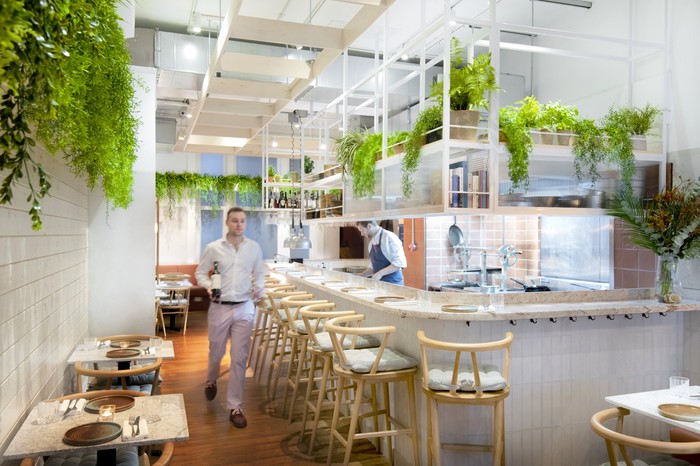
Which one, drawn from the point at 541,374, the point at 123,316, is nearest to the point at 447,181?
the point at 541,374

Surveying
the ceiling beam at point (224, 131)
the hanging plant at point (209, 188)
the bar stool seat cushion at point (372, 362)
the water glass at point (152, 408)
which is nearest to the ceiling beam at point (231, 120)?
the ceiling beam at point (224, 131)

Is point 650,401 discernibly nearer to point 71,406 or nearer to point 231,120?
point 71,406

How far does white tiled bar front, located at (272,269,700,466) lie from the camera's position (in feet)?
12.1

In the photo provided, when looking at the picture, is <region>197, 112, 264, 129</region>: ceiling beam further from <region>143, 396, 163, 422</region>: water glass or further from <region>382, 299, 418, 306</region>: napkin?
<region>143, 396, 163, 422</region>: water glass

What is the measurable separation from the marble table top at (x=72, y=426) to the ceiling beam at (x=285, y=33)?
2414 millimetres

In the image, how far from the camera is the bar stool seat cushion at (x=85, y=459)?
258 centimetres

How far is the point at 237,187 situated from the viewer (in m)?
11.7

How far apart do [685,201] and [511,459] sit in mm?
2303

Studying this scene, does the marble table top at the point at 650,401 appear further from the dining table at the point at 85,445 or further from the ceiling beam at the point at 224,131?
the ceiling beam at the point at 224,131

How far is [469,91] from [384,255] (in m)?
2.59

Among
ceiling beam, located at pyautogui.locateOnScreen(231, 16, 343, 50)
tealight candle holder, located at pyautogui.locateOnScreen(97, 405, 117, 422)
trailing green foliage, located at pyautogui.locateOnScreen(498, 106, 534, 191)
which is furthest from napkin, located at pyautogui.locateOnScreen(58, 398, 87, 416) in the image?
A: trailing green foliage, located at pyautogui.locateOnScreen(498, 106, 534, 191)

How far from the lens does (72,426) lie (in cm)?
237

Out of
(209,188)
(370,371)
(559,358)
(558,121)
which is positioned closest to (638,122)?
(558,121)

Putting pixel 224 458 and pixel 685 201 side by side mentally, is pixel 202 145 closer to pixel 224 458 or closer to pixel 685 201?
pixel 224 458
